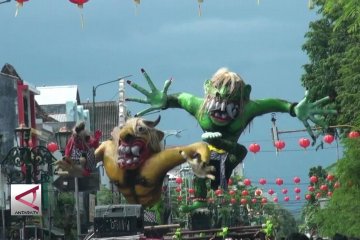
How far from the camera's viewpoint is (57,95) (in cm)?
7456

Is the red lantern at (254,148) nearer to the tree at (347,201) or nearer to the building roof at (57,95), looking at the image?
the tree at (347,201)

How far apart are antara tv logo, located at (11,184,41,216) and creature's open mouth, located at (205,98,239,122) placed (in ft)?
19.2

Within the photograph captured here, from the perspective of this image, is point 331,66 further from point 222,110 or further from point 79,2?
point 79,2

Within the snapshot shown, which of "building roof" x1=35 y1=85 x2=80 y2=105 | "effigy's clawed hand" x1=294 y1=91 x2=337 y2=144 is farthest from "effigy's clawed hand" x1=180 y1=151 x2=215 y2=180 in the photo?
"building roof" x1=35 y1=85 x2=80 y2=105

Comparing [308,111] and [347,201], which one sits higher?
[308,111]

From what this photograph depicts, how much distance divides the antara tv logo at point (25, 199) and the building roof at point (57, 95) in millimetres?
47933

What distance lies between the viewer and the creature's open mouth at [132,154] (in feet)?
65.0

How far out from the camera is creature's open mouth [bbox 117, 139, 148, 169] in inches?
779

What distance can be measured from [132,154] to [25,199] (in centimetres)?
538

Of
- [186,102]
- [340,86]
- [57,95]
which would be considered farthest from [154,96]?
[57,95]

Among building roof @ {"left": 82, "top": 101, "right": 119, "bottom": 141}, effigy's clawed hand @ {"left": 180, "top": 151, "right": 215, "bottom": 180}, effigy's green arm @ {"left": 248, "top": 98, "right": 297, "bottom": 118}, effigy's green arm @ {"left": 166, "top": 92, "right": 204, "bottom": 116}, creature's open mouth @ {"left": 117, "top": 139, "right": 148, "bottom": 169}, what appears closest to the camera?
effigy's clawed hand @ {"left": 180, "top": 151, "right": 215, "bottom": 180}

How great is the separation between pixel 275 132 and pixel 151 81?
13392 millimetres

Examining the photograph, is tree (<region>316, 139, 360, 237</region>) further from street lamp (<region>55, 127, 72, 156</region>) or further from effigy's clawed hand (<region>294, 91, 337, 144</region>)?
effigy's clawed hand (<region>294, 91, 337, 144</region>)

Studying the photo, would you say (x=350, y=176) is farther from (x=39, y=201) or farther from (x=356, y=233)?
(x=39, y=201)
